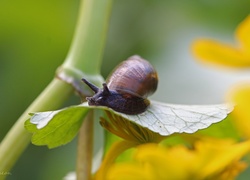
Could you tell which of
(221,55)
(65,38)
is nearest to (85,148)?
(221,55)

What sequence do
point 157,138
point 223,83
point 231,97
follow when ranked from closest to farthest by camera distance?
1. point 231,97
2. point 157,138
3. point 223,83

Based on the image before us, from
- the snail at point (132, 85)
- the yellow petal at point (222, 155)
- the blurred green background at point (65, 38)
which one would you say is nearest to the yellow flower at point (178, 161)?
the yellow petal at point (222, 155)

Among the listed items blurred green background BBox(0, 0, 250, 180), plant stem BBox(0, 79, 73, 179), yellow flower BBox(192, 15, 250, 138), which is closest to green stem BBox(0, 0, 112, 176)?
plant stem BBox(0, 79, 73, 179)

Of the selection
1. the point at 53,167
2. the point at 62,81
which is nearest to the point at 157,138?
the point at 62,81

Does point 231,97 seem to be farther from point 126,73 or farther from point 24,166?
point 24,166

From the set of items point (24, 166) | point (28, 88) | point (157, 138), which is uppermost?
point (157, 138)

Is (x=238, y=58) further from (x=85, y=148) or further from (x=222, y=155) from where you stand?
(x=85, y=148)

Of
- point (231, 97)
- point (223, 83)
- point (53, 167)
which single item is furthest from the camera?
point (53, 167)
